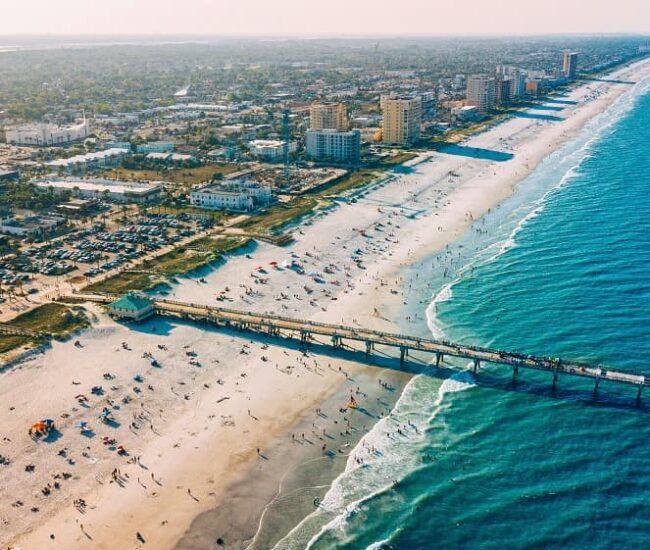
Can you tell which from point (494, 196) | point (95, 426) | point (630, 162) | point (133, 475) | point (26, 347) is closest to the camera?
point (133, 475)

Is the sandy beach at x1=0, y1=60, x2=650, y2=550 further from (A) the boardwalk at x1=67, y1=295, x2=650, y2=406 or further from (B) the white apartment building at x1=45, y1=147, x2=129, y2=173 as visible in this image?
(B) the white apartment building at x1=45, y1=147, x2=129, y2=173

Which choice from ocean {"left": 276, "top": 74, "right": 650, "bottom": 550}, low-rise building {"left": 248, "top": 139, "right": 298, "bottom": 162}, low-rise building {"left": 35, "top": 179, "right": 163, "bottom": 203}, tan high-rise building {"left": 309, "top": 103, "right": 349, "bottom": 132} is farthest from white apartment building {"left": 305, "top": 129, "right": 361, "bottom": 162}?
ocean {"left": 276, "top": 74, "right": 650, "bottom": 550}

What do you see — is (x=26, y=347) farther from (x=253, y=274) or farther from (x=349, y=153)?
(x=349, y=153)

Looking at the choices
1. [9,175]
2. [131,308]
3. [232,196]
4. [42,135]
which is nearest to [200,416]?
[131,308]

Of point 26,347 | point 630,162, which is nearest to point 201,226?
point 26,347

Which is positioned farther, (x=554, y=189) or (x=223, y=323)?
(x=554, y=189)

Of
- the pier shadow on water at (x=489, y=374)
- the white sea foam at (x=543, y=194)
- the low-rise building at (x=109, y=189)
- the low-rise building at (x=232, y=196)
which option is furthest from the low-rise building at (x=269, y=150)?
the pier shadow on water at (x=489, y=374)
